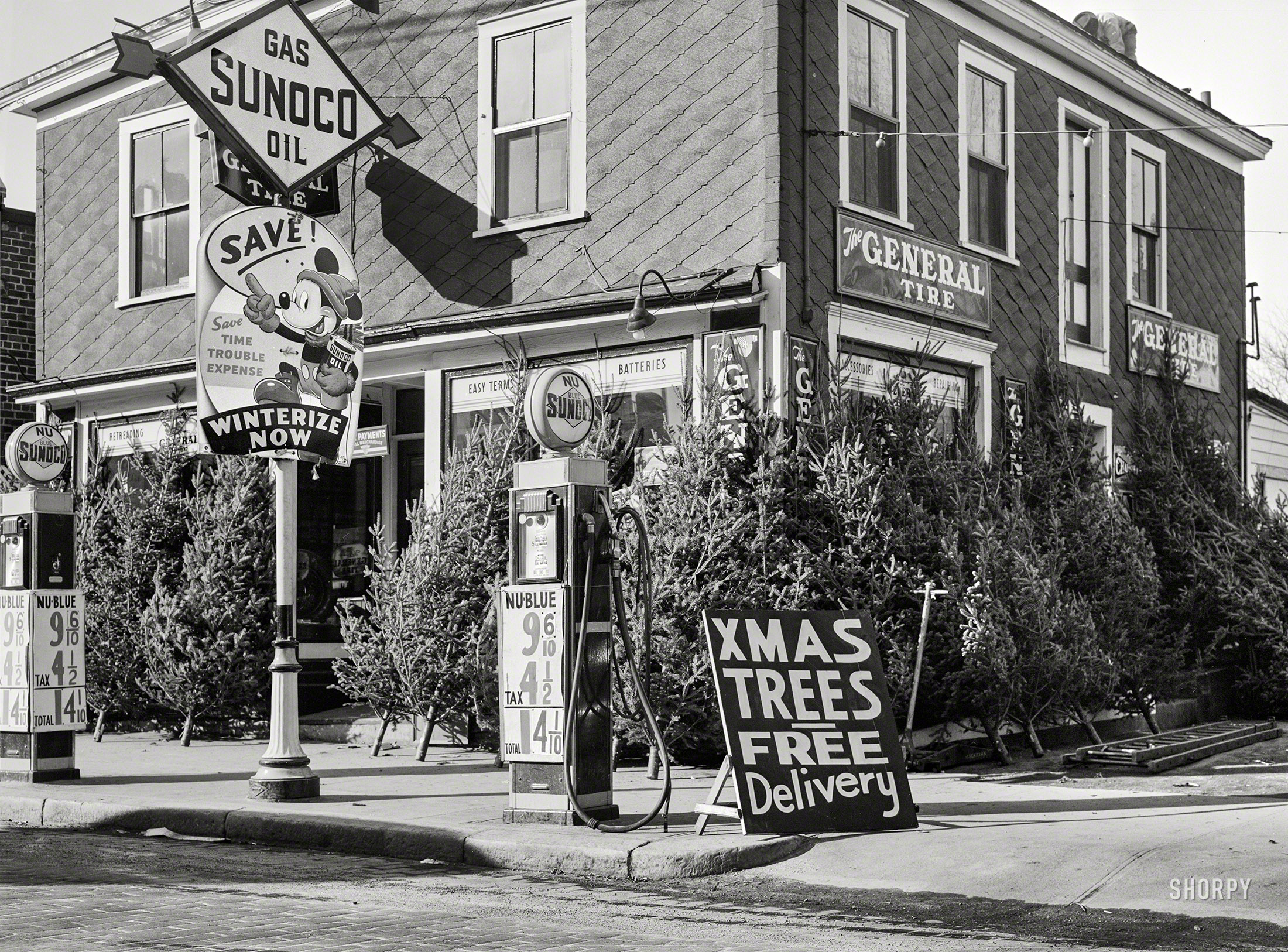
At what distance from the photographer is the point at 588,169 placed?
42.8 feet

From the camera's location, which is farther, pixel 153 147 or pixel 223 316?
pixel 153 147

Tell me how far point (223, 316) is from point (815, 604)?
469cm

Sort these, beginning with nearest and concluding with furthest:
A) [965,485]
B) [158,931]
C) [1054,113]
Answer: [158,931], [965,485], [1054,113]

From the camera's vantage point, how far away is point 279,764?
9.75m

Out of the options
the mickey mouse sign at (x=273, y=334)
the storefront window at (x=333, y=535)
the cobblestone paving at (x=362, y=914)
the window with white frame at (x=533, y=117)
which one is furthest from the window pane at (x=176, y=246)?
the cobblestone paving at (x=362, y=914)

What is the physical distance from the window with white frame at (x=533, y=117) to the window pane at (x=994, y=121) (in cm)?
400

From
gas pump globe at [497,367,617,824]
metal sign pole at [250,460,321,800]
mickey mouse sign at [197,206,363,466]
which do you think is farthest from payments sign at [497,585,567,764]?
mickey mouse sign at [197,206,363,466]

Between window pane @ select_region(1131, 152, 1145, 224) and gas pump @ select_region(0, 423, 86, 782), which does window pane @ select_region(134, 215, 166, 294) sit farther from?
window pane @ select_region(1131, 152, 1145, 224)

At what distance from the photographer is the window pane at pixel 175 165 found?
16.1 meters

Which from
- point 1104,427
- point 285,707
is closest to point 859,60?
point 1104,427

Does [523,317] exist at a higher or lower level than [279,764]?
higher

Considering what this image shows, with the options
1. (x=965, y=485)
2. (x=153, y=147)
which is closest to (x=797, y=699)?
(x=965, y=485)

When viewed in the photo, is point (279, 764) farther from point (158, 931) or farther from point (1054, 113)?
point (1054, 113)

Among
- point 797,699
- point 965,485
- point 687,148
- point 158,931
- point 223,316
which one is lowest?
point 158,931
